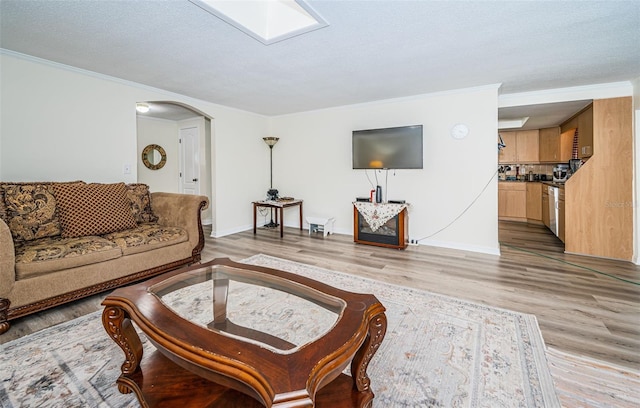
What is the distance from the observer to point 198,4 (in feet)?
6.23

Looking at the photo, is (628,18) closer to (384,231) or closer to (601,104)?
(601,104)

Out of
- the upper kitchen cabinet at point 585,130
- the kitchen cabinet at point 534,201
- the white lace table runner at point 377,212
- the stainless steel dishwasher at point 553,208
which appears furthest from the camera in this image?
the kitchen cabinet at point 534,201

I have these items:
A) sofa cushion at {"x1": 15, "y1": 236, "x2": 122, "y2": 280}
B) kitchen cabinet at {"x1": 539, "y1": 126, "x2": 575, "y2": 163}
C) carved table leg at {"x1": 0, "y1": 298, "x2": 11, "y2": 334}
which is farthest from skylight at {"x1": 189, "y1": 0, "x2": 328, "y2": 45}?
kitchen cabinet at {"x1": 539, "y1": 126, "x2": 575, "y2": 163}

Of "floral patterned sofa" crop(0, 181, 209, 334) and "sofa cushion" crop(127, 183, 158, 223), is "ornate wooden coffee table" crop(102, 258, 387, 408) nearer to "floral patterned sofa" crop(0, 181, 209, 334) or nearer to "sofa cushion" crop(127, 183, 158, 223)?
"floral patterned sofa" crop(0, 181, 209, 334)

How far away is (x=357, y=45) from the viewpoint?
250 cm

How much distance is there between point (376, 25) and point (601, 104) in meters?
3.33

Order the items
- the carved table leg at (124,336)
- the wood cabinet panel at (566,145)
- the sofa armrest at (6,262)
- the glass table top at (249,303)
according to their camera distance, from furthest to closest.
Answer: the wood cabinet panel at (566,145) → the sofa armrest at (6,262) → the glass table top at (249,303) → the carved table leg at (124,336)

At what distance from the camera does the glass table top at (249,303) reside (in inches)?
56.3

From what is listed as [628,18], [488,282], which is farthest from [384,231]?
[628,18]

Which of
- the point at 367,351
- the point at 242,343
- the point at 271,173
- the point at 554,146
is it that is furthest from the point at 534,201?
the point at 242,343

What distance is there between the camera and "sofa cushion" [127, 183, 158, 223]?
3.18 m

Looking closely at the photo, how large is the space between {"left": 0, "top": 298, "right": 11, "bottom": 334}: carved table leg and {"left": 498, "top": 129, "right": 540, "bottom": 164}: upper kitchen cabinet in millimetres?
7796

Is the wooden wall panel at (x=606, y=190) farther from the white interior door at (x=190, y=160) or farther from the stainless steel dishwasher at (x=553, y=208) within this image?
the white interior door at (x=190, y=160)

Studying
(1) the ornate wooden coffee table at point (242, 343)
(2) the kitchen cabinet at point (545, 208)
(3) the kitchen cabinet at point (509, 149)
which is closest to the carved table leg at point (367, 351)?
(1) the ornate wooden coffee table at point (242, 343)
